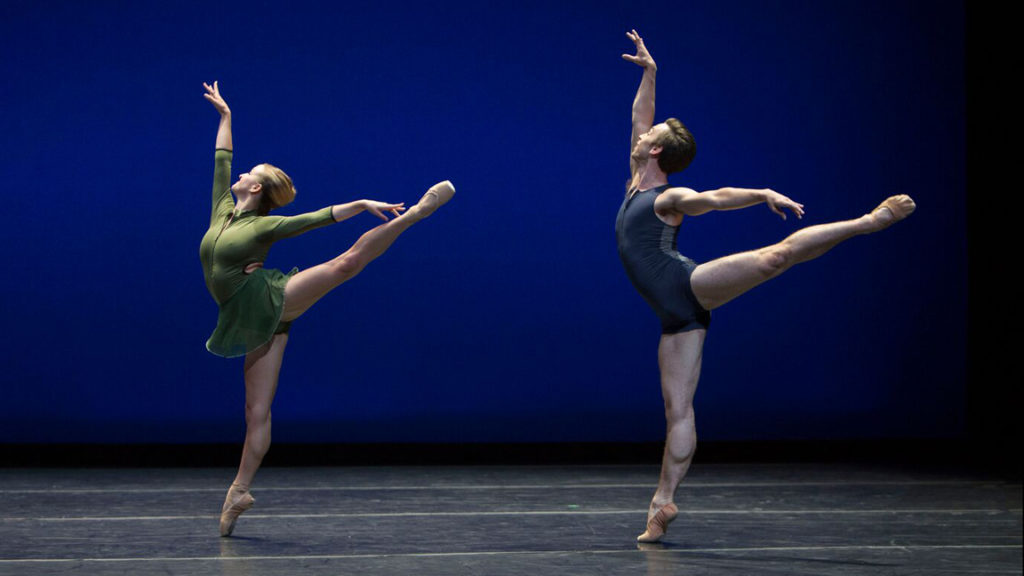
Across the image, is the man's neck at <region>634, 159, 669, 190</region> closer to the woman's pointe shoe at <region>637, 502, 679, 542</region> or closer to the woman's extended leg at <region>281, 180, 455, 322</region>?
the woman's extended leg at <region>281, 180, 455, 322</region>

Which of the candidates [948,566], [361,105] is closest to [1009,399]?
[948,566]

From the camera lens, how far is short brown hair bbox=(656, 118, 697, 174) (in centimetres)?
357

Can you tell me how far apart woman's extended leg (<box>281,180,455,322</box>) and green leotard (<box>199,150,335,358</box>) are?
42 millimetres

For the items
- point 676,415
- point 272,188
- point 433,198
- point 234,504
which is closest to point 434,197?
point 433,198

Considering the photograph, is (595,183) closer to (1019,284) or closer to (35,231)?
(1019,284)

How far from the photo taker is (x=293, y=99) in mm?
5457

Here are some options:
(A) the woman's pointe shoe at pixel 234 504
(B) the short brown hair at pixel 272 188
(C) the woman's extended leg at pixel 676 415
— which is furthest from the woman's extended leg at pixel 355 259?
(C) the woman's extended leg at pixel 676 415

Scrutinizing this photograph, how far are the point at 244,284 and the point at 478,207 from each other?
2097 mm

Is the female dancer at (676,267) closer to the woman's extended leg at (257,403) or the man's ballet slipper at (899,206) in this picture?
the man's ballet slipper at (899,206)

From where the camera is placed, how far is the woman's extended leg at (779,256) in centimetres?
325

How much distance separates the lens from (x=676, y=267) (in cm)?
348

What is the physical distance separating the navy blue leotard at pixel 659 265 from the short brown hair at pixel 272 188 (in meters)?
1.04

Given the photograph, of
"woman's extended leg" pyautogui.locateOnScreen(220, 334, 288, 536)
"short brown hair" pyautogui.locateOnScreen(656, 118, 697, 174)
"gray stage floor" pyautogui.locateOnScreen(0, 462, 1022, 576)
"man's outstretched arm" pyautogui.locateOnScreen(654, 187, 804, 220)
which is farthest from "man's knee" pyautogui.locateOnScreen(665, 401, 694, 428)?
"woman's extended leg" pyautogui.locateOnScreen(220, 334, 288, 536)

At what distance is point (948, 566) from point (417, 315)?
2927 millimetres
